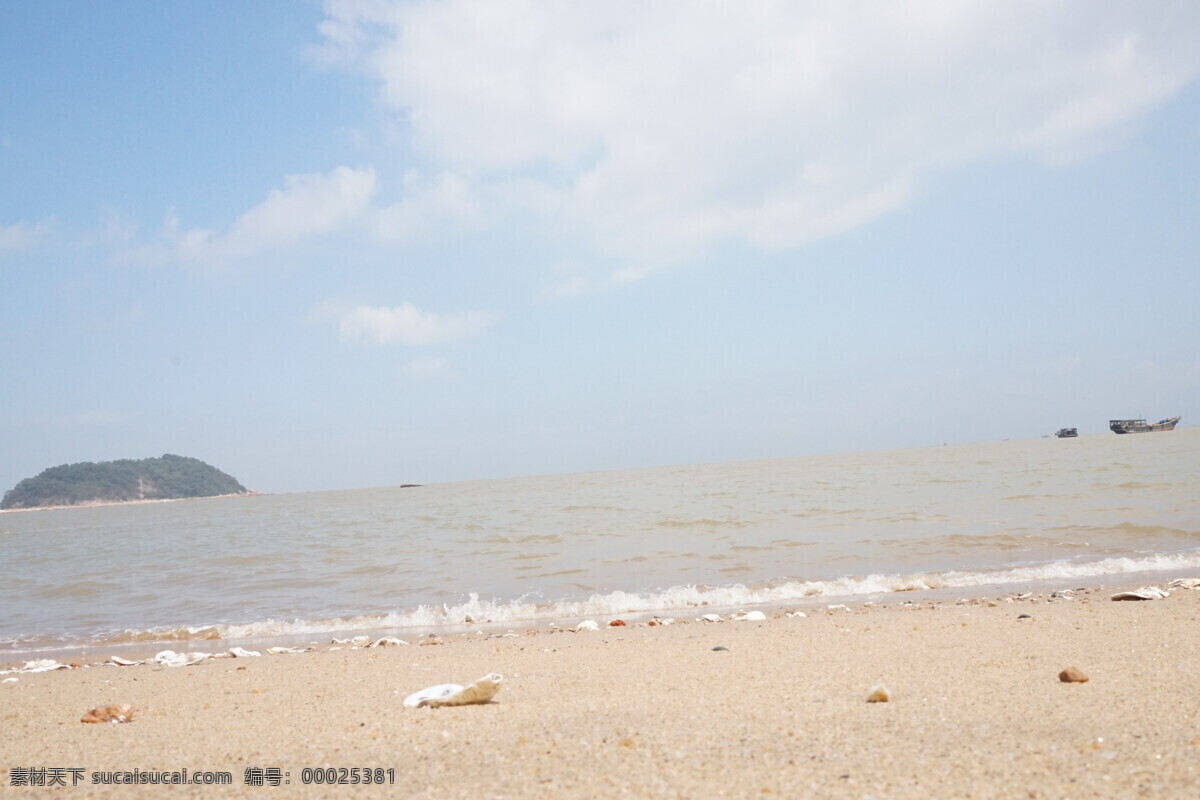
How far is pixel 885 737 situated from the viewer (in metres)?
3.46

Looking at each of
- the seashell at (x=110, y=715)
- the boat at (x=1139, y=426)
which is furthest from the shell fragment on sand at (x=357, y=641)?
the boat at (x=1139, y=426)

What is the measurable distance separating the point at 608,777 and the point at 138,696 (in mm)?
5238

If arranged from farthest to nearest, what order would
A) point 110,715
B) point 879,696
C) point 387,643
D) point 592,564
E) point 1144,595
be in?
point 592,564 → point 387,643 → point 1144,595 → point 110,715 → point 879,696

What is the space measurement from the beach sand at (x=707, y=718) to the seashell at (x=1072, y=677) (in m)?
0.08

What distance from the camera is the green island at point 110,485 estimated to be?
5994 inches

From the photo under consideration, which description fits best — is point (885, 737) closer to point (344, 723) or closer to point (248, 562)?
point (344, 723)

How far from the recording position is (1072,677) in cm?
446

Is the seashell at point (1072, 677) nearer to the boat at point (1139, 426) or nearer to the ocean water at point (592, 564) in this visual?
the ocean water at point (592, 564)

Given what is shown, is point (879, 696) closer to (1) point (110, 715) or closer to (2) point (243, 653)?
(1) point (110, 715)

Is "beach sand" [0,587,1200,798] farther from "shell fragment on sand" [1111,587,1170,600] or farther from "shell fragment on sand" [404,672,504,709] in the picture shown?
"shell fragment on sand" [1111,587,1170,600]

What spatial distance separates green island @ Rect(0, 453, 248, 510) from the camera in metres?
152

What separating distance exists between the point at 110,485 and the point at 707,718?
185 metres

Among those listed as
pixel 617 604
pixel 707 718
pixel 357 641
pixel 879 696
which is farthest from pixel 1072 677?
pixel 357 641

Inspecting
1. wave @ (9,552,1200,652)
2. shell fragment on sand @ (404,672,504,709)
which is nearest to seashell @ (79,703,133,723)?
shell fragment on sand @ (404,672,504,709)
